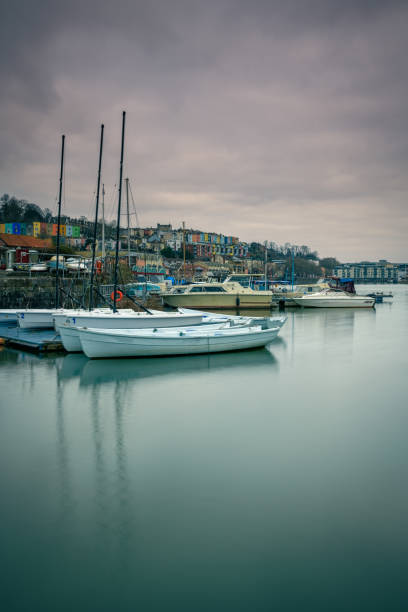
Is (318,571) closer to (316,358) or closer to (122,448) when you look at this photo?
(122,448)

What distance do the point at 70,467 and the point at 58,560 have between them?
2.00m

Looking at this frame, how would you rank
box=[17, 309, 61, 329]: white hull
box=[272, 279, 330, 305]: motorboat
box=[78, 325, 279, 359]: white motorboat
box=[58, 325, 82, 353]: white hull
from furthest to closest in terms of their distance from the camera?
box=[272, 279, 330, 305]: motorboat → box=[17, 309, 61, 329]: white hull → box=[58, 325, 82, 353]: white hull → box=[78, 325, 279, 359]: white motorboat

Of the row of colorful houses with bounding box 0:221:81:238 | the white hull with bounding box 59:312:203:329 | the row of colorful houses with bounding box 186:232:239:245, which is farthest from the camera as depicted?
the row of colorful houses with bounding box 186:232:239:245

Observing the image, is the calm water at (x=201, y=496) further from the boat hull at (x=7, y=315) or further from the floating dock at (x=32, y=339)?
the boat hull at (x=7, y=315)

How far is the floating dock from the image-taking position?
13727mm

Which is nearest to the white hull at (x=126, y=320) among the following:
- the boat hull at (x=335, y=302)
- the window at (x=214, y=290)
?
the window at (x=214, y=290)

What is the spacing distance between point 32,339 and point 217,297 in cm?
A: 1800

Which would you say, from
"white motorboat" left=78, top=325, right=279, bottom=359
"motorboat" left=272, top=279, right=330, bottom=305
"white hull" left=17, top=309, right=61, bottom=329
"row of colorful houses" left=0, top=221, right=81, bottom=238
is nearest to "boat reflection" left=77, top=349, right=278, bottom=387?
"white motorboat" left=78, top=325, right=279, bottom=359

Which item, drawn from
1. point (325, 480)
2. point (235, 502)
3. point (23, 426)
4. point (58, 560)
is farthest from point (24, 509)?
point (325, 480)

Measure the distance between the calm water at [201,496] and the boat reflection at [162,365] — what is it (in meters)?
0.56

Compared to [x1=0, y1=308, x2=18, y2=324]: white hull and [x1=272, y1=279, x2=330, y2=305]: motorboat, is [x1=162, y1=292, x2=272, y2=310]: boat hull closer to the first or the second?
[x1=272, y1=279, x2=330, y2=305]: motorboat

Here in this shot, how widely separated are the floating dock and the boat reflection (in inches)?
→ 77.4

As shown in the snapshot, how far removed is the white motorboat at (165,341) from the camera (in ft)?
40.4

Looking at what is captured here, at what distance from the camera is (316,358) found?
48.3 ft
